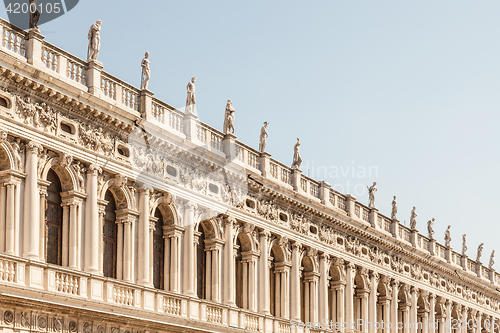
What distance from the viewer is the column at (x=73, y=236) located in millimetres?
26891

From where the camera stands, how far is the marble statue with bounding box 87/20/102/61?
1120 inches

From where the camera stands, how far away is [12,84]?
25.2 meters

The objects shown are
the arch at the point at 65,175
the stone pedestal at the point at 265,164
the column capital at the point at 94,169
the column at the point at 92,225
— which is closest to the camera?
the arch at the point at 65,175

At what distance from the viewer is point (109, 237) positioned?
29422 mm

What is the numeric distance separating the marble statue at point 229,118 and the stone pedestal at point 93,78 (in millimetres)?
7963

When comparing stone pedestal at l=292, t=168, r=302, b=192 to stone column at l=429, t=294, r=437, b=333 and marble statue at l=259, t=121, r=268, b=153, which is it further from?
stone column at l=429, t=294, r=437, b=333

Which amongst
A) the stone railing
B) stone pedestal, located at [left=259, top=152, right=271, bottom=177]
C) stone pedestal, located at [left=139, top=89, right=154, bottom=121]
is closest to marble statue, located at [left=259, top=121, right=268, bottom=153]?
stone pedestal, located at [left=259, top=152, right=271, bottom=177]

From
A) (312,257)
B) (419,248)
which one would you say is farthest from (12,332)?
(419,248)

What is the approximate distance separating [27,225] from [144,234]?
533 cm

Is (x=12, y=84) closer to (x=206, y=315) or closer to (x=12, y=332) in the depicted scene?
(x=12, y=332)

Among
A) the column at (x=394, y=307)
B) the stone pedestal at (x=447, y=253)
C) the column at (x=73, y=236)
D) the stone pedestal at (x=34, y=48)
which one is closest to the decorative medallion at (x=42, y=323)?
the column at (x=73, y=236)

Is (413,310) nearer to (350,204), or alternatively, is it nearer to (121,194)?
(350,204)

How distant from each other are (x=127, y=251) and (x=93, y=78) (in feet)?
18.2

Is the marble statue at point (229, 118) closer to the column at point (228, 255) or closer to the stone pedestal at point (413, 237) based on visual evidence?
the column at point (228, 255)
